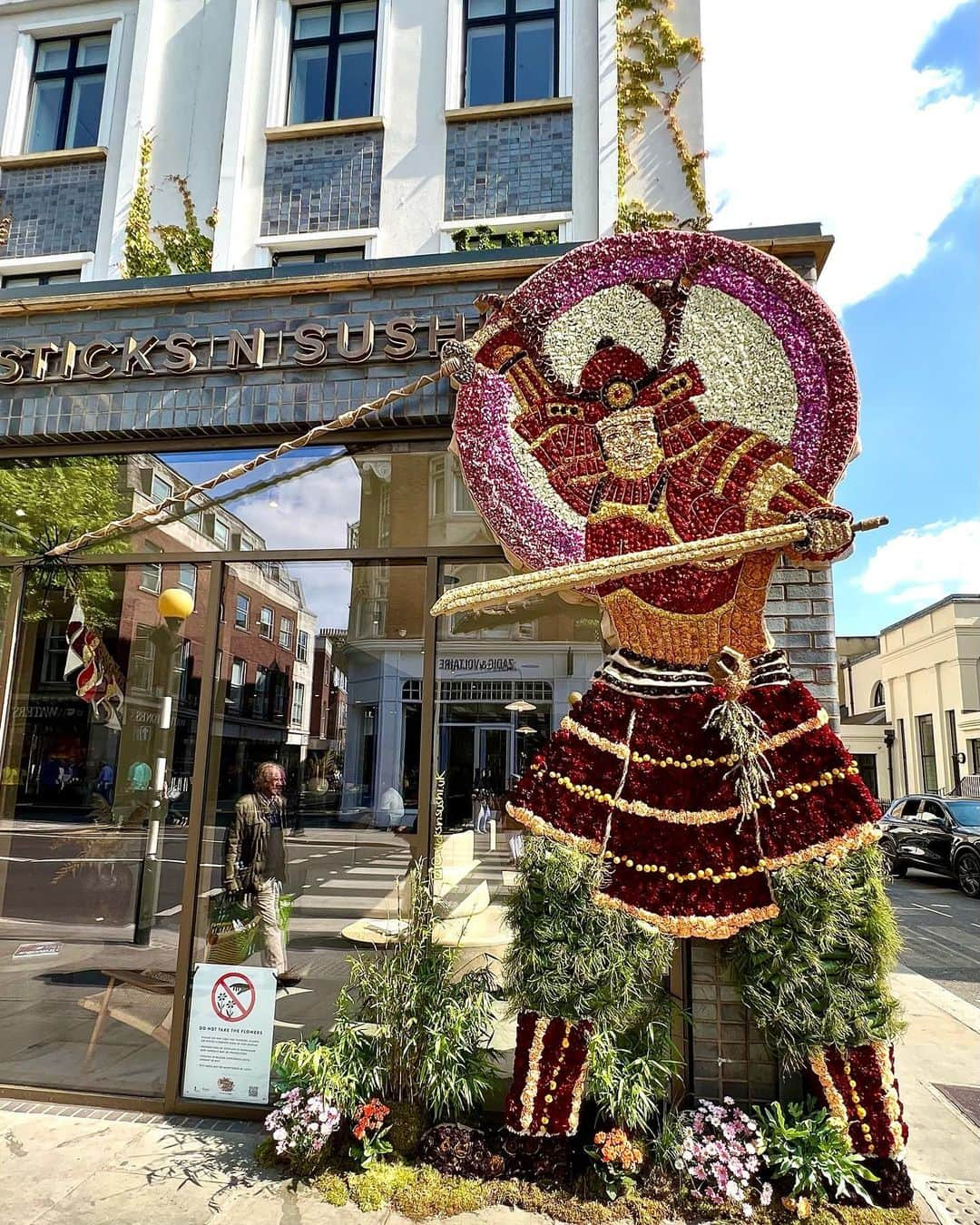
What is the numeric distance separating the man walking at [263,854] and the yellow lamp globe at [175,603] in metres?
1.15

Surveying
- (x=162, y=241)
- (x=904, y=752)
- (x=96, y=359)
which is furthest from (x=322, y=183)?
(x=904, y=752)

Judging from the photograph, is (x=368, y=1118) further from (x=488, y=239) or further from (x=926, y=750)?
(x=926, y=750)

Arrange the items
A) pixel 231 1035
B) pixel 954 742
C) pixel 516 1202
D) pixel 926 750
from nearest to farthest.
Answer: pixel 516 1202
pixel 231 1035
pixel 954 742
pixel 926 750

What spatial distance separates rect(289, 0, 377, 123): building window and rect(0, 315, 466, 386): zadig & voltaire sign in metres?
5.48

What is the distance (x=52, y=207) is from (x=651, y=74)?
716cm

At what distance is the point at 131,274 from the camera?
8273mm

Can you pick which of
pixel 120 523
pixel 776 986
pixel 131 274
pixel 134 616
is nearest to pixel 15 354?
pixel 120 523

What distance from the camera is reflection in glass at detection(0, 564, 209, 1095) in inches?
186

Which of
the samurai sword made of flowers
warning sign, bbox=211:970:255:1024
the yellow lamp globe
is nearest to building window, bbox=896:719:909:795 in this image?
the samurai sword made of flowers

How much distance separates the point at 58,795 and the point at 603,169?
7876 mm

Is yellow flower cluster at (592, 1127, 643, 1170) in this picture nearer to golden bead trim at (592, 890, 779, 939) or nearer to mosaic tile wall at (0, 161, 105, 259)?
golden bead trim at (592, 890, 779, 939)

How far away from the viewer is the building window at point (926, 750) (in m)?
28.0

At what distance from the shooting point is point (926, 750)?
2853 centimetres

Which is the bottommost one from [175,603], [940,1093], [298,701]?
[940,1093]
